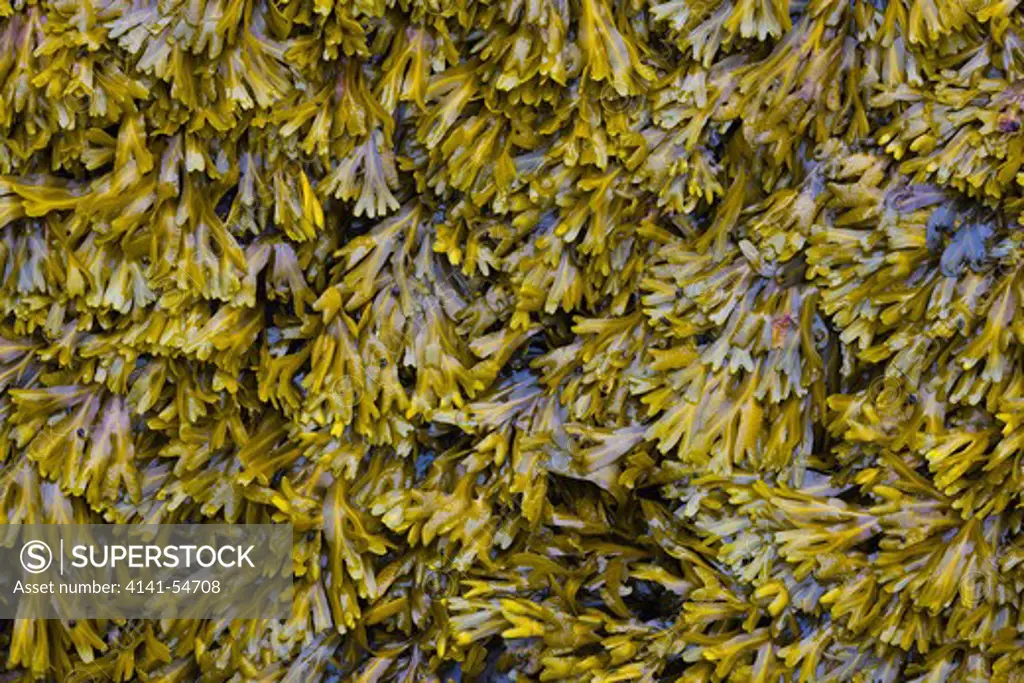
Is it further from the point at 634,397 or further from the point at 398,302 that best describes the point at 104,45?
the point at 634,397

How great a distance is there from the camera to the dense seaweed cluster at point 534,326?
1.25m

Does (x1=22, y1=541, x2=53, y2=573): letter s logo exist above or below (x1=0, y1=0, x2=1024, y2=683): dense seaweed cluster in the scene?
below

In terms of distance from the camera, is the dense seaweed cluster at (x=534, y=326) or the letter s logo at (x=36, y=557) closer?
the dense seaweed cluster at (x=534, y=326)

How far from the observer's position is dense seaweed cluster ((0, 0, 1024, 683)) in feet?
4.11

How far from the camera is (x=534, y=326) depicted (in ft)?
4.65

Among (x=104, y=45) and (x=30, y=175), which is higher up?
(x=104, y=45)

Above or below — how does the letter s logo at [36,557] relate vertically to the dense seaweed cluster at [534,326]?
below

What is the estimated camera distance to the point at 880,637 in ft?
4.11

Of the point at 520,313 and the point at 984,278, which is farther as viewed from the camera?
the point at 520,313

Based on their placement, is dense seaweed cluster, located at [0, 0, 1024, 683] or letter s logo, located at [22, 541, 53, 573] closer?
dense seaweed cluster, located at [0, 0, 1024, 683]

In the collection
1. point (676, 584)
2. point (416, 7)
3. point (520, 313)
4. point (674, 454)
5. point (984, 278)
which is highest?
point (416, 7)

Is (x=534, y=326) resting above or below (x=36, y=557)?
above

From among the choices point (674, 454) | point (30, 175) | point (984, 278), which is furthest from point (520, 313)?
point (30, 175)

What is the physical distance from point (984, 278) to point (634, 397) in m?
0.44
